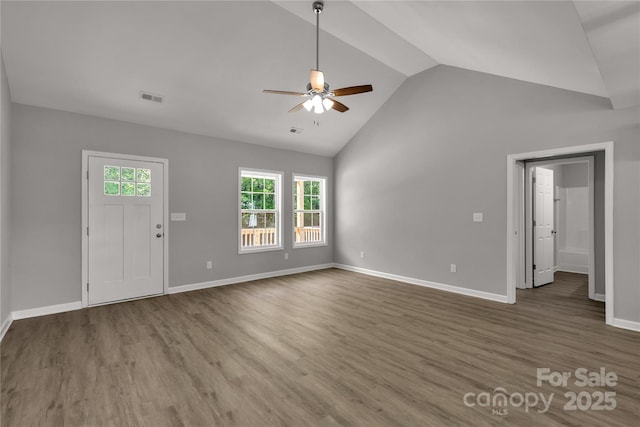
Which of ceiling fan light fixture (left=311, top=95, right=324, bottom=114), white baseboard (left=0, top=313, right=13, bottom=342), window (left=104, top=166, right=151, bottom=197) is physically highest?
ceiling fan light fixture (left=311, top=95, right=324, bottom=114)

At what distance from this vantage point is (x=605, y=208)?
3.51 m

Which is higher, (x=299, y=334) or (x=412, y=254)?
(x=412, y=254)

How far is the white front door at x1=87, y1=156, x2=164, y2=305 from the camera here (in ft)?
14.0

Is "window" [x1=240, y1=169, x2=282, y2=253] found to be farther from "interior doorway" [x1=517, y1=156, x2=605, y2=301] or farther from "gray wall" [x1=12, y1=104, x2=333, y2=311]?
"interior doorway" [x1=517, y1=156, x2=605, y2=301]

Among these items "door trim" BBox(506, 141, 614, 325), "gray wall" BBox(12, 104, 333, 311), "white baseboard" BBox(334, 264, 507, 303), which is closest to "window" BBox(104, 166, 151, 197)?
"gray wall" BBox(12, 104, 333, 311)

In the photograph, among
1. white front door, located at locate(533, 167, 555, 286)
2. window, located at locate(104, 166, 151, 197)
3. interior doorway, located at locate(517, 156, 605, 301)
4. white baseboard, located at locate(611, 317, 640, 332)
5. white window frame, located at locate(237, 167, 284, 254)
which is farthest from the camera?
white window frame, located at locate(237, 167, 284, 254)

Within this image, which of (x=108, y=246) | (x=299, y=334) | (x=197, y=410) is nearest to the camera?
(x=197, y=410)

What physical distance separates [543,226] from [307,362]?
17.3 feet

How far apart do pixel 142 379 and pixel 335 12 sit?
417 centimetres

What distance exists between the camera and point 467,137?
187 inches

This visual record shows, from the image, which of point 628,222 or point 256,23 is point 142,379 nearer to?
point 256,23

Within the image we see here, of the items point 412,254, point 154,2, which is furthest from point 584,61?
point 154,2

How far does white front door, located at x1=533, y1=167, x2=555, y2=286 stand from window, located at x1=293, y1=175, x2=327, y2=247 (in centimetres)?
415

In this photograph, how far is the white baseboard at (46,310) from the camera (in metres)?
3.75
